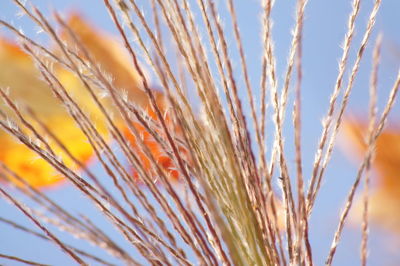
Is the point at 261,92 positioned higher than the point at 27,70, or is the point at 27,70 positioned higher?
the point at 27,70

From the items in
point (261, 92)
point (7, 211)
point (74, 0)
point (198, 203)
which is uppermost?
point (74, 0)

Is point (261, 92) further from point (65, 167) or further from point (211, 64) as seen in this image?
point (65, 167)

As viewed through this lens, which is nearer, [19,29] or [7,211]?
[19,29]

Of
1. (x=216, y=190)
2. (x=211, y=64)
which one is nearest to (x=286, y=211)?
(x=216, y=190)

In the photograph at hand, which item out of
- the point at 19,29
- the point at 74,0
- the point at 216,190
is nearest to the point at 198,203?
the point at 216,190

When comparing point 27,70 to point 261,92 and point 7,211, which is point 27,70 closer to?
point 7,211

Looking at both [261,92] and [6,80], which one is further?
[6,80]

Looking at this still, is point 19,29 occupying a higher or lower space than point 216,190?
higher

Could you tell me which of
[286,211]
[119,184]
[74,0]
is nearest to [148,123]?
[119,184]

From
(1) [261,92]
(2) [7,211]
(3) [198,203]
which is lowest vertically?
(3) [198,203]
